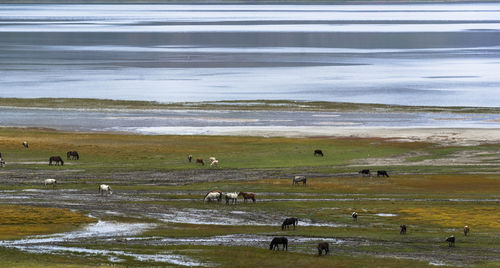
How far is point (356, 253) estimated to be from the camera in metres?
35.8

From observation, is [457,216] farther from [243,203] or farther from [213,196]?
[213,196]

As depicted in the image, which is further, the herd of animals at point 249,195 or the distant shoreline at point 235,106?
the distant shoreline at point 235,106

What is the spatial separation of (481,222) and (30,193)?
76.9 ft

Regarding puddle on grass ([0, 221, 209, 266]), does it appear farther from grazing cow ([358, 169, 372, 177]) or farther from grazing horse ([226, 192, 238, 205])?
grazing cow ([358, 169, 372, 177])

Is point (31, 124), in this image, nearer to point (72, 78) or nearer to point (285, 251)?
point (72, 78)

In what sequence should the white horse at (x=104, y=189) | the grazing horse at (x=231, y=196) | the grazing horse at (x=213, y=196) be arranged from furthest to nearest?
the white horse at (x=104, y=189) < the grazing horse at (x=213, y=196) < the grazing horse at (x=231, y=196)

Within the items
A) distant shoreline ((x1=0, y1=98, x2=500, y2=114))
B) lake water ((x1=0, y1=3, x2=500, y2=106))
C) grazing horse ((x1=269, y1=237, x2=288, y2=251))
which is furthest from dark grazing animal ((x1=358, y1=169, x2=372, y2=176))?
lake water ((x1=0, y1=3, x2=500, y2=106))

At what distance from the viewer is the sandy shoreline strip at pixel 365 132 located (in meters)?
75.5

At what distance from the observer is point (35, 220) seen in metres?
42.9

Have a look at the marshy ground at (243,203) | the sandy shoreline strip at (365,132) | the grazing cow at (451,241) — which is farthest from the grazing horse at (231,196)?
the sandy shoreline strip at (365,132)

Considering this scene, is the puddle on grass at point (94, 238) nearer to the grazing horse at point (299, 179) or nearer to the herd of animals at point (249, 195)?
the herd of animals at point (249, 195)

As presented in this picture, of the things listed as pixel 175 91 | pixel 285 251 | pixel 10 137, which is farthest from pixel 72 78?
pixel 285 251

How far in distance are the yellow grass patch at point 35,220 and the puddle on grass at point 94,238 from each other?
3.39ft

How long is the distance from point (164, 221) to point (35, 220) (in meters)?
5.86
